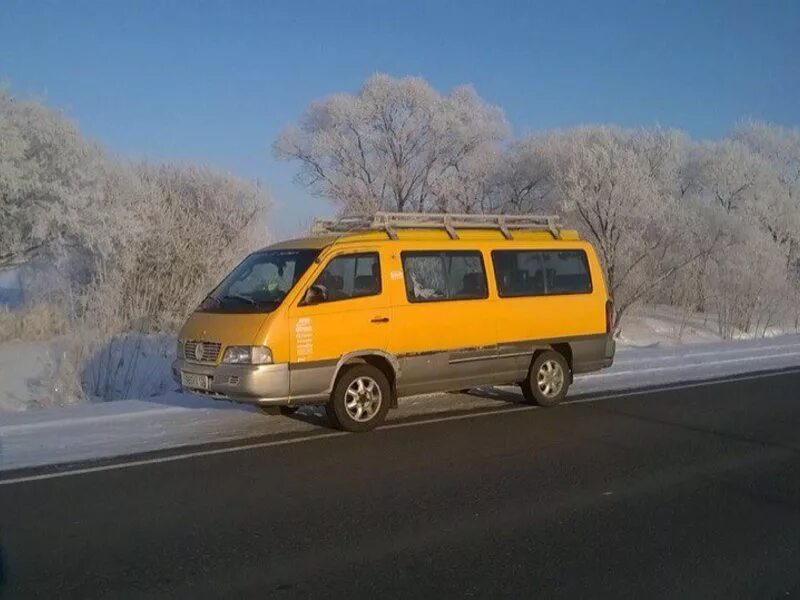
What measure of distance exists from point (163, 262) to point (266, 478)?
16.2 meters

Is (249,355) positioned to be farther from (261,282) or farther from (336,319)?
(261,282)

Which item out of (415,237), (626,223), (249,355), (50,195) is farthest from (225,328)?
(626,223)

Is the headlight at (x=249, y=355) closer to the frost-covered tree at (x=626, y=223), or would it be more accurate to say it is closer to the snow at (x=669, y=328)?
the snow at (x=669, y=328)

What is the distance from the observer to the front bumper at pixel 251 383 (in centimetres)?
880

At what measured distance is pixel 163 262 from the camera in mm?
22625

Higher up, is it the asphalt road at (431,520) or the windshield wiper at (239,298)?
the windshield wiper at (239,298)

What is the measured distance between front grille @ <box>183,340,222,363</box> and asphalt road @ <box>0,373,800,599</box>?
123cm

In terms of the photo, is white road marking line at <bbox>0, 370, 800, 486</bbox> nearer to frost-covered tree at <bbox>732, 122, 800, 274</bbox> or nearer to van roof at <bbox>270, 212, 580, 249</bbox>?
van roof at <bbox>270, 212, 580, 249</bbox>

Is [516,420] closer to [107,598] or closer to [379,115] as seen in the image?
[107,598]

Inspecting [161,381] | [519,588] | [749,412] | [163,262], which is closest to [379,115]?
[163,262]

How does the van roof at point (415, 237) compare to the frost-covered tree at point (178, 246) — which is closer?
the van roof at point (415, 237)

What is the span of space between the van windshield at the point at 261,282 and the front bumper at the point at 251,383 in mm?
653

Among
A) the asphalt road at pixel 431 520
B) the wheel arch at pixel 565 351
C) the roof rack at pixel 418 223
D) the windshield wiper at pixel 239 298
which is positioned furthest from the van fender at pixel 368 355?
the wheel arch at pixel 565 351

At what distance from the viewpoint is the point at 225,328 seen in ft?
30.0
